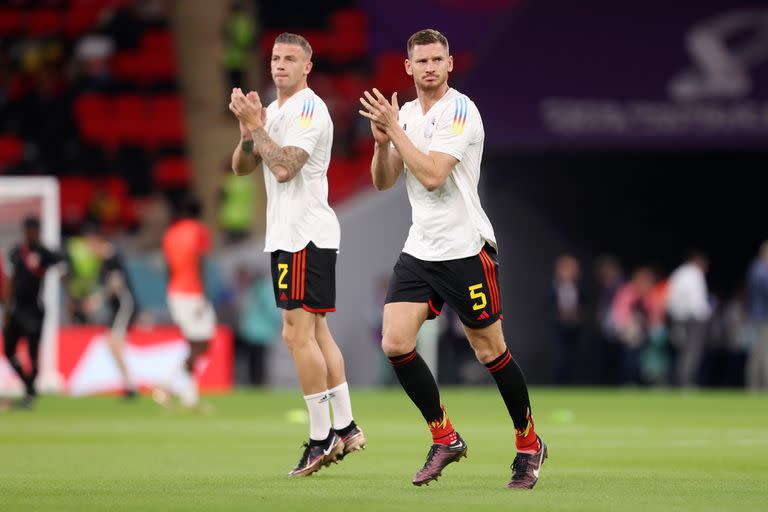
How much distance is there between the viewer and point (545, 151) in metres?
25.6

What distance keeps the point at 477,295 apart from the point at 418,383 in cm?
61

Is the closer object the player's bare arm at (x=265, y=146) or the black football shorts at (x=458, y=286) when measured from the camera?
the black football shorts at (x=458, y=286)

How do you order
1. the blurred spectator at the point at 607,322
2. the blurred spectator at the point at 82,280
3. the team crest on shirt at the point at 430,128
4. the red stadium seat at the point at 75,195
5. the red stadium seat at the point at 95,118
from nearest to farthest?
1. the team crest on shirt at the point at 430,128
2. the blurred spectator at the point at 82,280
3. the blurred spectator at the point at 607,322
4. the red stadium seat at the point at 75,195
5. the red stadium seat at the point at 95,118

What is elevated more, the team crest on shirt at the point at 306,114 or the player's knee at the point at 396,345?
the team crest on shirt at the point at 306,114

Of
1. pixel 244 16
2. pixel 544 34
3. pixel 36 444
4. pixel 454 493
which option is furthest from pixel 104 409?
pixel 244 16

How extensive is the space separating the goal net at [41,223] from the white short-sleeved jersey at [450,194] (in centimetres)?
1235

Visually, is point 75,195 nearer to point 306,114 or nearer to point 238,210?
point 238,210

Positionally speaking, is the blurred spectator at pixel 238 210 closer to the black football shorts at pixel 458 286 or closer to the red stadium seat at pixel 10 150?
the red stadium seat at pixel 10 150

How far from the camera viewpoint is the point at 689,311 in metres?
24.3

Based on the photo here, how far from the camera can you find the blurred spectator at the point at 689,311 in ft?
79.5

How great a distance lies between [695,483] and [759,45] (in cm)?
1531

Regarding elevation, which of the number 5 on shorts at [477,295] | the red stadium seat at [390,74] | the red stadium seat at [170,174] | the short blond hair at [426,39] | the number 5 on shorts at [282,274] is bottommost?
the number 5 on shorts at [477,295]

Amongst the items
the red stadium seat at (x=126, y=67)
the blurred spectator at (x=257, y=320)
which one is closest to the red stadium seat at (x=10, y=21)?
the red stadium seat at (x=126, y=67)

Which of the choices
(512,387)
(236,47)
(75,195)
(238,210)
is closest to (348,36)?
(236,47)
